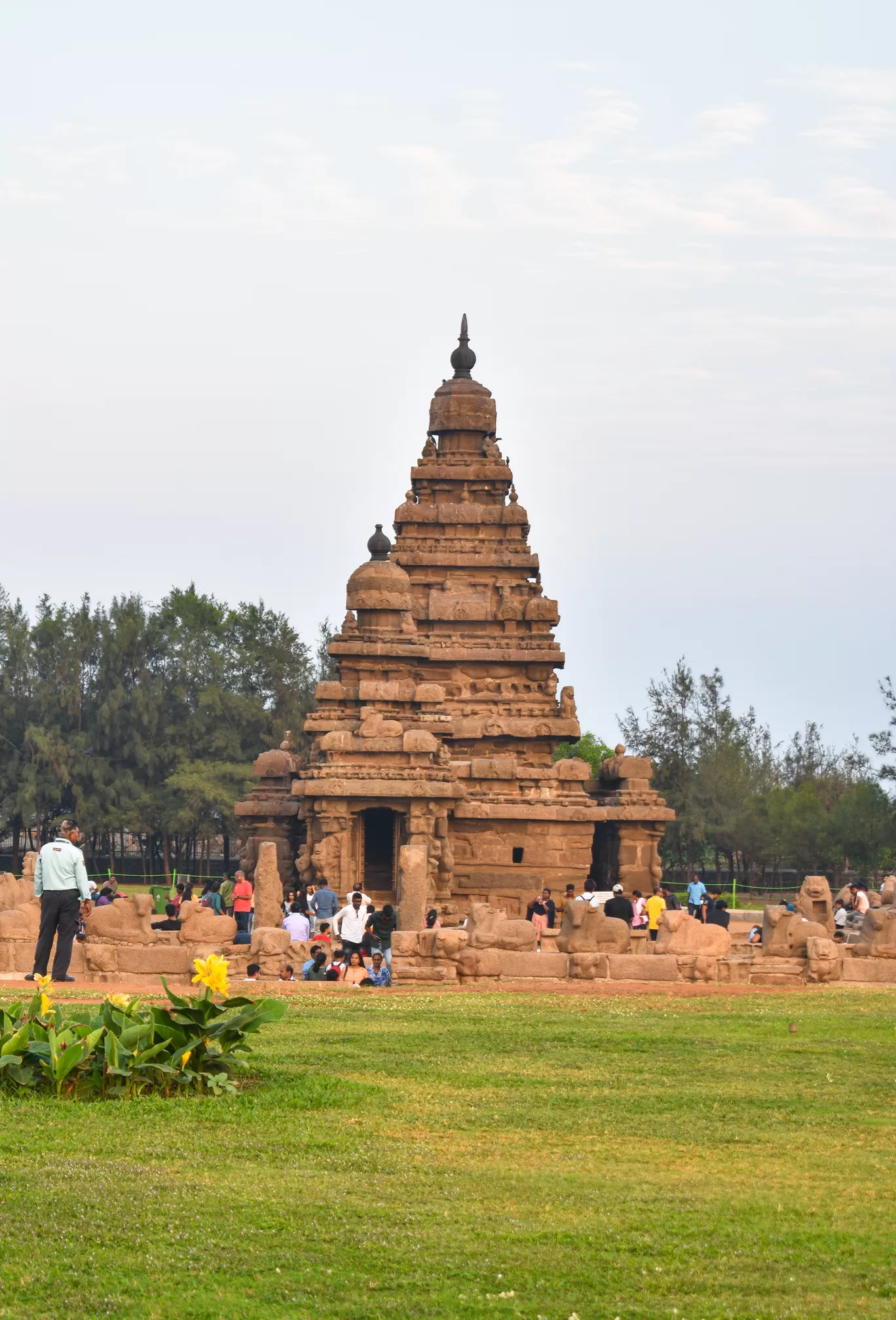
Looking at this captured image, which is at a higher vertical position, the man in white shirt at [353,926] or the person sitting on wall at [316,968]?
the man in white shirt at [353,926]

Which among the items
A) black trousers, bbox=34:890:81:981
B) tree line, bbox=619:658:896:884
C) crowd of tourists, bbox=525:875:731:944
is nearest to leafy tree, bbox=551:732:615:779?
tree line, bbox=619:658:896:884

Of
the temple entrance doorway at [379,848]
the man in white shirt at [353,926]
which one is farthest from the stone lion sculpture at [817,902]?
the temple entrance doorway at [379,848]

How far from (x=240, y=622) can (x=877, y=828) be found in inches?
997

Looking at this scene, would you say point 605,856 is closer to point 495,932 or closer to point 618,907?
point 618,907

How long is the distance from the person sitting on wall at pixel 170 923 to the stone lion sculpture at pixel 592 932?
691 cm

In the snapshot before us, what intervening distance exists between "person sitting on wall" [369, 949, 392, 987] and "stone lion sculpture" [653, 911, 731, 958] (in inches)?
143

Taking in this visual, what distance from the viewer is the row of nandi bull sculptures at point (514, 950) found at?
77.0ft

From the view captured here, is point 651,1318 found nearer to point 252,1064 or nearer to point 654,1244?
point 654,1244

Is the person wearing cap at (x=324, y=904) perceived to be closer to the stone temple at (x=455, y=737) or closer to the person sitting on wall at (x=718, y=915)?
the person sitting on wall at (x=718, y=915)

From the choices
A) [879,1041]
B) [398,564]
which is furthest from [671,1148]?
[398,564]

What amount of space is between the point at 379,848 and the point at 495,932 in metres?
20.6

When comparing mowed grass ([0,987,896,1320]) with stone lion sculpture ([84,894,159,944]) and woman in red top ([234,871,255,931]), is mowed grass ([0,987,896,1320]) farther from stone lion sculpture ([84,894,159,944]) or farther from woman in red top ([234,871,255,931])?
woman in red top ([234,871,255,931])

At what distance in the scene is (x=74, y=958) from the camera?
23.3 m

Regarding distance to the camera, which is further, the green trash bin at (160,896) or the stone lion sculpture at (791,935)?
the green trash bin at (160,896)
